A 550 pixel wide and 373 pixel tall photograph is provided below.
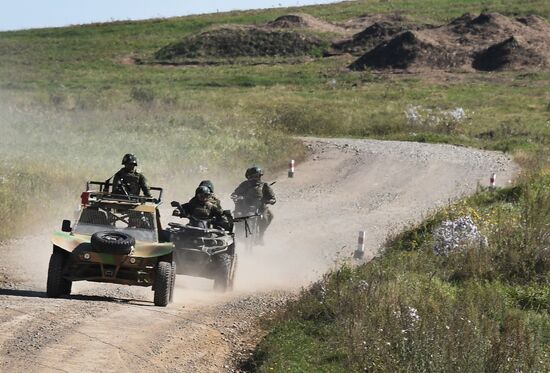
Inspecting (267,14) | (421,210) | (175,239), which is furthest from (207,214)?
(267,14)

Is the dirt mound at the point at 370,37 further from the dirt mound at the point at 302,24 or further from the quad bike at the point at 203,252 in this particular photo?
the quad bike at the point at 203,252

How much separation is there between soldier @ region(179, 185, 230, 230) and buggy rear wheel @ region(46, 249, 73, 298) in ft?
11.0

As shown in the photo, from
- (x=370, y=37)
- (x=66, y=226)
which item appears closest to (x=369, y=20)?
(x=370, y=37)

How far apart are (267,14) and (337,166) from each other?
265 feet

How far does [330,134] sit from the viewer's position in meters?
48.1

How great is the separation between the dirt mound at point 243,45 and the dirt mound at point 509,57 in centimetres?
1846

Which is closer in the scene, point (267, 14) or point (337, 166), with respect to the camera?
point (337, 166)

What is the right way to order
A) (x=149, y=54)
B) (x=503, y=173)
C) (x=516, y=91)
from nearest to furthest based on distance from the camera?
(x=503, y=173) < (x=516, y=91) < (x=149, y=54)

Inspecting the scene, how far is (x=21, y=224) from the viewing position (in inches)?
923

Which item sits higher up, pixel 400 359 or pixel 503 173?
pixel 400 359

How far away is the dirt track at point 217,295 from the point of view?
38.8 feet

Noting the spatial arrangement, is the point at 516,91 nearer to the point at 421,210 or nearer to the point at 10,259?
the point at 421,210

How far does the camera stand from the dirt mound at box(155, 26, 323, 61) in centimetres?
9256

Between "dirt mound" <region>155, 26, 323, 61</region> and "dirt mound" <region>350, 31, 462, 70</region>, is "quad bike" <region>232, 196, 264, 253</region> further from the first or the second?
"dirt mound" <region>155, 26, 323, 61</region>
